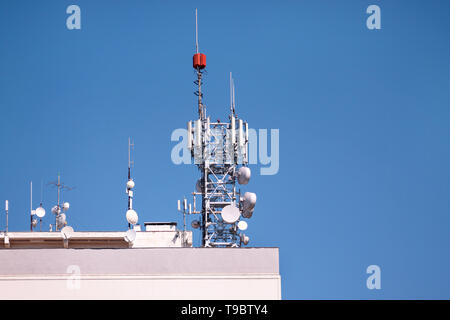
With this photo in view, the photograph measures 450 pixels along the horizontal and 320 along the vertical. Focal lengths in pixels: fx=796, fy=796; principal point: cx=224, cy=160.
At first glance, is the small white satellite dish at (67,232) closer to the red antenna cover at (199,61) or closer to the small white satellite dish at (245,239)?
the small white satellite dish at (245,239)

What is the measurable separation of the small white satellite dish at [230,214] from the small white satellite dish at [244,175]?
A: 371 cm

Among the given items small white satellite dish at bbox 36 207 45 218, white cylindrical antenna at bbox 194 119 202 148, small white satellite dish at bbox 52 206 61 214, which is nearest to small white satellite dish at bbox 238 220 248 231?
white cylindrical antenna at bbox 194 119 202 148

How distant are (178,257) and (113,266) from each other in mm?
3728

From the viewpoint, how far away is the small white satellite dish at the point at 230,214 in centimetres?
5309

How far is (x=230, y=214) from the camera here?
53.3 m

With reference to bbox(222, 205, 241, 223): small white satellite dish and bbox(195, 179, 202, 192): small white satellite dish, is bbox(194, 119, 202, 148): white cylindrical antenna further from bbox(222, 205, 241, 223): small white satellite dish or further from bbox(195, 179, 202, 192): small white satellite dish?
bbox(222, 205, 241, 223): small white satellite dish

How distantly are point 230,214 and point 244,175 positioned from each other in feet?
13.9

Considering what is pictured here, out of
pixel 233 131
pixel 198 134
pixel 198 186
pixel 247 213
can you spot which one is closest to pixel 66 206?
pixel 198 186

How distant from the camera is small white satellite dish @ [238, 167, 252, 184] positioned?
185ft

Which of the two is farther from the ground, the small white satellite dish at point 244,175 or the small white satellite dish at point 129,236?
the small white satellite dish at point 244,175

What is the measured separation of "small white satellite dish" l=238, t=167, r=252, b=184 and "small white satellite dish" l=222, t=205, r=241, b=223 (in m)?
3.71

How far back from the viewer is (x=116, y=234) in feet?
158

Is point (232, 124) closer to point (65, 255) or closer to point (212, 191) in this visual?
point (212, 191)

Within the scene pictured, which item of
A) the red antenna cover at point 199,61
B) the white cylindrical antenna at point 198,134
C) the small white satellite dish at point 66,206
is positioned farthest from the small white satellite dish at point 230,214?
the small white satellite dish at point 66,206
